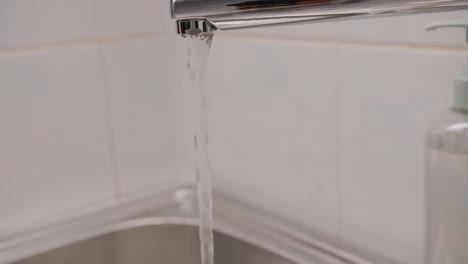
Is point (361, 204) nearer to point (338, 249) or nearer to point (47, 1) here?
point (338, 249)

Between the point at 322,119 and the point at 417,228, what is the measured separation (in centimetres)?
13

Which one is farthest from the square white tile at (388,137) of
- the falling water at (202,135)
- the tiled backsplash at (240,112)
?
the falling water at (202,135)

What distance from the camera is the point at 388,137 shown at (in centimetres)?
46

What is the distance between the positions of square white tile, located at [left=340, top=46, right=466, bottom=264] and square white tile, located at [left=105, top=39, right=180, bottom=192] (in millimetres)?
289

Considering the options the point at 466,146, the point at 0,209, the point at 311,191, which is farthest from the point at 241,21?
the point at 0,209

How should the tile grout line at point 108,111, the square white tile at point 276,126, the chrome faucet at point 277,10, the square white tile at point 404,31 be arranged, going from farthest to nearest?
1. the tile grout line at point 108,111
2. the square white tile at point 276,126
3. the square white tile at point 404,31
4. the chrome faucet at point 277,10

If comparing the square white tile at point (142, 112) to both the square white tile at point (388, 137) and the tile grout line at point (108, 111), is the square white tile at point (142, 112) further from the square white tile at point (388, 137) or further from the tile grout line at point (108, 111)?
the square white tile at point (388, 137)

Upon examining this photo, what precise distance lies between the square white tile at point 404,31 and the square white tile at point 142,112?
0.29m

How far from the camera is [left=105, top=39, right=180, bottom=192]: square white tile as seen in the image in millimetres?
658

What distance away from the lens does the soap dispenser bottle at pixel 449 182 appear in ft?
1.15

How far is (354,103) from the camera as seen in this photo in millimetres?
480

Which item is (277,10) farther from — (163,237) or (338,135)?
(163,237)

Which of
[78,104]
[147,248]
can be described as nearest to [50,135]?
[78,104]

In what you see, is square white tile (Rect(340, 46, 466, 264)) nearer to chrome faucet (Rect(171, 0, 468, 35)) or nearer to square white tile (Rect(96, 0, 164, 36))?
chrome faucet (Rect(171, 0, 468, 35))
